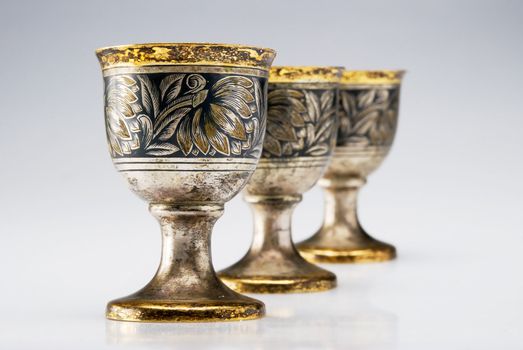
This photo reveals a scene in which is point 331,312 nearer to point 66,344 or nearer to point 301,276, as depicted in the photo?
point 301,276

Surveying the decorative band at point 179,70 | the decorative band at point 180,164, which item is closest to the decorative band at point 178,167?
the decorative band at point 180,164

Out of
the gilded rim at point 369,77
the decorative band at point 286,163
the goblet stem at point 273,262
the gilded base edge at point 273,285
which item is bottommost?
the gilded base edge at point 273,285

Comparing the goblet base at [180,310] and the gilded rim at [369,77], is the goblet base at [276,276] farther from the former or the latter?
the gilded rim at [369,77]

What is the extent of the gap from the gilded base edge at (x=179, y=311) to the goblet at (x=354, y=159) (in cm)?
151

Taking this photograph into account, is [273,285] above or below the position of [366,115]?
below

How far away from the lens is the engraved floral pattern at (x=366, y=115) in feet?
19.0

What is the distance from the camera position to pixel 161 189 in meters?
4.33

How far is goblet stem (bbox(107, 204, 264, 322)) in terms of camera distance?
14.1 ft

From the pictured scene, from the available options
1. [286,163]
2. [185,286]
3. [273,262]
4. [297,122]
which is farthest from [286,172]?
[185,286]

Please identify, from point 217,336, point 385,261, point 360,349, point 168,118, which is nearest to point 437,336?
point 360,349

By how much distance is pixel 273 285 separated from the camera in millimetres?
4996

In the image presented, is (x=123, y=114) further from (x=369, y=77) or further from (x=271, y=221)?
(x=369, y=77)

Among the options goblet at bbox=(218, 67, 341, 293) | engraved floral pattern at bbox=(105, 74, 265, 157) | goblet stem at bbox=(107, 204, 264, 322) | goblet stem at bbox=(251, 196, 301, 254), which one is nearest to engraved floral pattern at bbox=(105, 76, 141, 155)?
engraved floral pattern at bbox=(105, 74, 265, 157)

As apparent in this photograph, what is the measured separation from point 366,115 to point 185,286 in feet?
5.34
